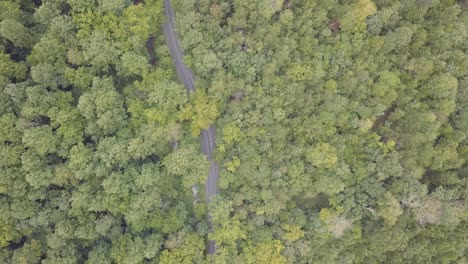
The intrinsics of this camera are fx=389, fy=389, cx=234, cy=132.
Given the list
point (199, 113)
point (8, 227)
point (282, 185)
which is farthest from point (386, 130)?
point (8, 227)

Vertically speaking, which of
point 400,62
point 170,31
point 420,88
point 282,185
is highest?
point 170,31

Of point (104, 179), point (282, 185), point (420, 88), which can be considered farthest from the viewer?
point (420, 88)

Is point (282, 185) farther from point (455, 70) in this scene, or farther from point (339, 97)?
point (455, 70)

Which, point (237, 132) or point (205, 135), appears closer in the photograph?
point (237, 132)

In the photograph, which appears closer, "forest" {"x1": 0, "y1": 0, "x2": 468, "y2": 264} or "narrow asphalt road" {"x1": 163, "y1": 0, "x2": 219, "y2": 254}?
"forest" {"x1": 0, "y1": 0, "x2": 468, "y2": 264}

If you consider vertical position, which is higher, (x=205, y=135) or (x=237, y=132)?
(x=205, y=135)

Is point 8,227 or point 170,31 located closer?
point 8,227

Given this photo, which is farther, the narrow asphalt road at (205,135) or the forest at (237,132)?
the narrow asphalt road at (205,135)

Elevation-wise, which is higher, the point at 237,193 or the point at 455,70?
the point at 455,70
